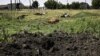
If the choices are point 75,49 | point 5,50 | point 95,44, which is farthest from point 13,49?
point 95,44

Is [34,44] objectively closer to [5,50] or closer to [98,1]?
[5,50]

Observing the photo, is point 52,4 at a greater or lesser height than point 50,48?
greater

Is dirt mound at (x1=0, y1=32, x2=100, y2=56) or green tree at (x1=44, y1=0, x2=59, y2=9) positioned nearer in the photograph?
dirt mound at (x1=0, y1=32, x2=100, y2=56)

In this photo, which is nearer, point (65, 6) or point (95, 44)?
point (95, 44)

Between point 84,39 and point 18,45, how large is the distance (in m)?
2.51

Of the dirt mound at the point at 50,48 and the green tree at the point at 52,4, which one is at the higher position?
the green tree at the point at 52,4

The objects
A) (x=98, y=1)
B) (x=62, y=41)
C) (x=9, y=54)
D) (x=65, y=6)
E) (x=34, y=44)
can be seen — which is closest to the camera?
(x=9, y=54)

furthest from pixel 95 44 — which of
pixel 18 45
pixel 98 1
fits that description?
pixel 98 1

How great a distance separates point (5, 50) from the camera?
8773 mm

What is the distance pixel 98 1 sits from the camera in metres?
51.8

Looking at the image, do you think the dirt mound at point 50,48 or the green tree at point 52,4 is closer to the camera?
the dirt mound at point 50,48

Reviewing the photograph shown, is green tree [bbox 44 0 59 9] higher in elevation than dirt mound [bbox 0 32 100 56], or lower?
higher

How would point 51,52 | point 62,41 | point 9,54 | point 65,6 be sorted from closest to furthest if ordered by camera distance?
point 9,54 → point 51,52 → point 62,41 → point 65,6

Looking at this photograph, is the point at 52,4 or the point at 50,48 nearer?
the point at 50,48
